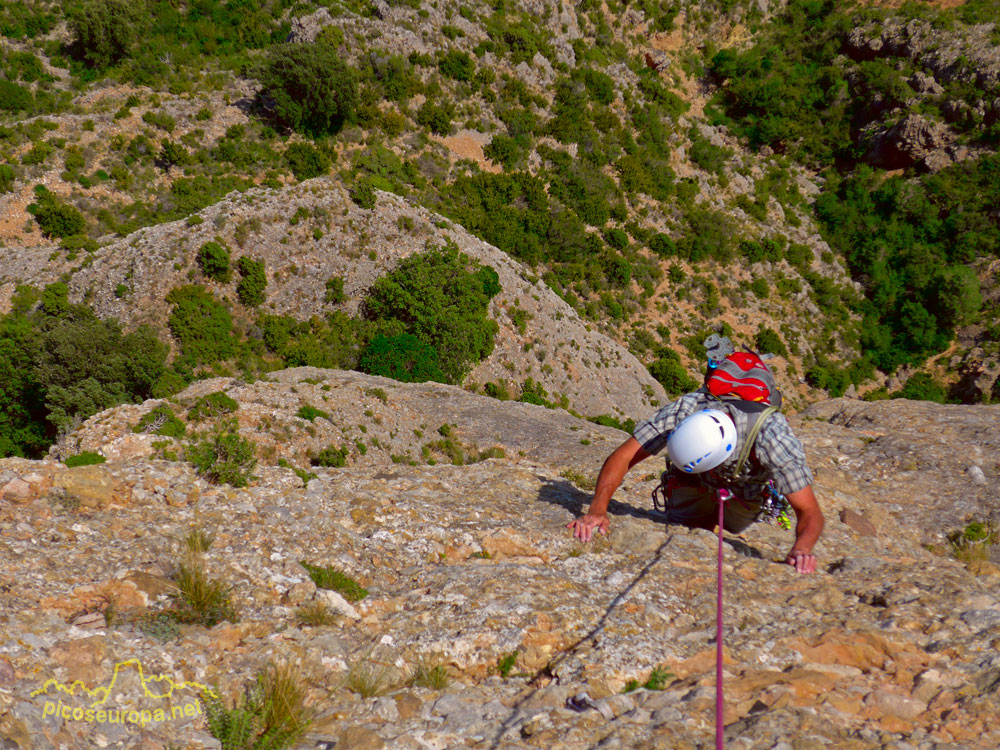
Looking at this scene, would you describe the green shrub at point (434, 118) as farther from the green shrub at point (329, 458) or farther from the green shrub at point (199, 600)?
the green shrub at point (199, 600)

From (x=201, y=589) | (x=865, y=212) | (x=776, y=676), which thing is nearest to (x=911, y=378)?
(x=865, y=212)

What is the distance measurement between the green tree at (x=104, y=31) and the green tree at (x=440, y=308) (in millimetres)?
29901

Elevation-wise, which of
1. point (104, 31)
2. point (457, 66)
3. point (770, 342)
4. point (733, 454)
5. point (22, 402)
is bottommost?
point (22, 402)

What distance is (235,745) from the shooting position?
389 cm

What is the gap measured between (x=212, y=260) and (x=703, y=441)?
2219 cm

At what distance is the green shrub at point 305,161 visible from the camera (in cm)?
3322

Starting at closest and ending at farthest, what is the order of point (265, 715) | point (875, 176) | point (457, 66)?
point (265, 715) < point (457, 66) < point (875, 176)

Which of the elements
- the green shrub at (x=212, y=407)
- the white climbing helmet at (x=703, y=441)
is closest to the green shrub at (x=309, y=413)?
the green shrub at (x=212, y=407)

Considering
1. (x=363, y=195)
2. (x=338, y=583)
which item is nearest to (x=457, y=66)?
(x=363, y=195)

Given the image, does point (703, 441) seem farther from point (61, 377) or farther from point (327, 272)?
point (327, 272)

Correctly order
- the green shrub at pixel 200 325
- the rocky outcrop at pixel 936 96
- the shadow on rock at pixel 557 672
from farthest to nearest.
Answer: the rocky outcrop at pixel 936 96 → the green shrub at pixel 200 325 → the shadow on rock at pixel 557 672

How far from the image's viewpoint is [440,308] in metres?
24.4

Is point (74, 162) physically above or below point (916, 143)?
below
